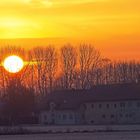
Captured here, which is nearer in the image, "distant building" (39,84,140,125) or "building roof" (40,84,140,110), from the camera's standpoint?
"distant building" (39,84,140,125)

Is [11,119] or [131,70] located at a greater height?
[131,70]

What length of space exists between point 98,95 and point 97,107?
2.52m

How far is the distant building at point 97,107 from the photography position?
408ft

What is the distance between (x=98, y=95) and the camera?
127625 mm

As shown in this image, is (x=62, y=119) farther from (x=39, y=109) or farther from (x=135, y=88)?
(x=135, y=88)

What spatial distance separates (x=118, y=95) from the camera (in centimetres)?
12594

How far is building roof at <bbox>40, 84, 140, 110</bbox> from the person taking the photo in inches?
4941

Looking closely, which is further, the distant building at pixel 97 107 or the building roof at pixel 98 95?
the building roof at pixel 98 95

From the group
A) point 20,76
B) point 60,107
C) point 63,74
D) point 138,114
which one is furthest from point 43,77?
point 138,114

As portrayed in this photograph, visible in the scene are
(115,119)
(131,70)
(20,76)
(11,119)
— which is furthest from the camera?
(131,70)

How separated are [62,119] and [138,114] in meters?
15.7

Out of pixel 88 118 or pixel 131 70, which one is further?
pixel 131 70

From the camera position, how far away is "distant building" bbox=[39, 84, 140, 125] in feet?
408

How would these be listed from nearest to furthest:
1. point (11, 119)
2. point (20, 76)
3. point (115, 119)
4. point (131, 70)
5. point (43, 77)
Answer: point (11, 119), point (115, 119), point (20, 76), point (43, 77), point (131, 70)
